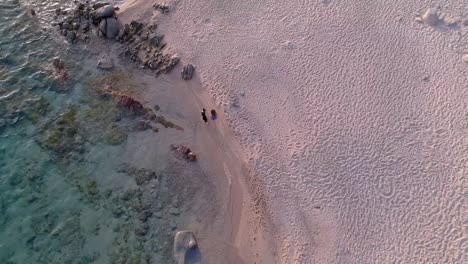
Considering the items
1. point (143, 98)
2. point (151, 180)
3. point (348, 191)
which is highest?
point (348, 191)

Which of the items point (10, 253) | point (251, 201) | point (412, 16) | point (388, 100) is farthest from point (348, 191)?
point (10, 253)

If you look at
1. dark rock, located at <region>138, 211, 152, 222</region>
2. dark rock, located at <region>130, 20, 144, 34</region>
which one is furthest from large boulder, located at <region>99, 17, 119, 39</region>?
dark rock, located at <region>138, 211, 152, 222</region>

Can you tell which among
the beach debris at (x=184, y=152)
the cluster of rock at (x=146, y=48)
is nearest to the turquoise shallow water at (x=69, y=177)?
the beach debris at (x=184, y=152)

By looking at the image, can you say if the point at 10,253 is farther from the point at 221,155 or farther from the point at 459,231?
the point at 459,231

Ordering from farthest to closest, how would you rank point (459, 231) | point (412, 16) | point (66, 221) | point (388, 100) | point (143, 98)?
point (412, 16) → point (143, 98) → point (388, 100) → point (66, 221) → point (459, 231)

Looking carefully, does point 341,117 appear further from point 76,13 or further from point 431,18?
point 76,13

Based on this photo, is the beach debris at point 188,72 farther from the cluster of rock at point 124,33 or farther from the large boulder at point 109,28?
the large boulder at point 109,28
